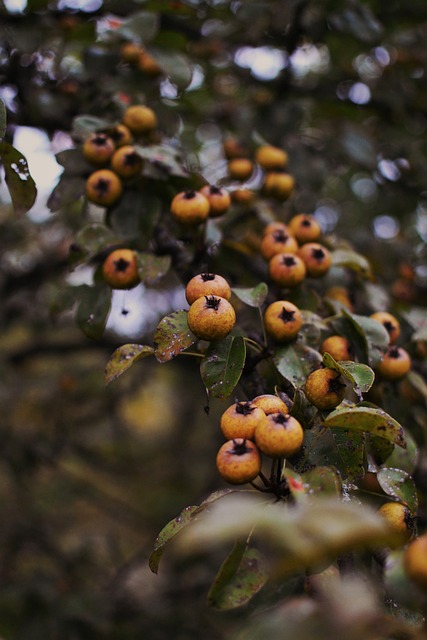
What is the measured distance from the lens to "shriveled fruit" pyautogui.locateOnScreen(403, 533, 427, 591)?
78 centimetres

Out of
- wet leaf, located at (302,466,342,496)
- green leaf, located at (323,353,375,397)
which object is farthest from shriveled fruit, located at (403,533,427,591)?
green leaf, located at (323,353,375,397)

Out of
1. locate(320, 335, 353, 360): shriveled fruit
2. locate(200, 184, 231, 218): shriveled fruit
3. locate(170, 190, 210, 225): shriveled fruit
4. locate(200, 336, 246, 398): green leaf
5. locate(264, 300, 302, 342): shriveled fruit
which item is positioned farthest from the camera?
locate(200, 184, 231, 218): shriveled fruit

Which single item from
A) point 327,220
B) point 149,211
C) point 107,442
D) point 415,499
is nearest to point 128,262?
point 149,211

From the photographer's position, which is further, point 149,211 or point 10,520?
point 10,520

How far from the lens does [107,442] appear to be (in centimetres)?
478

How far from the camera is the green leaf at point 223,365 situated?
1.36m

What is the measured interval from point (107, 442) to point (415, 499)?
378 centimetres

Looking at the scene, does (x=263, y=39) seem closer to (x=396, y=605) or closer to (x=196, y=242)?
(x=196, y=242)

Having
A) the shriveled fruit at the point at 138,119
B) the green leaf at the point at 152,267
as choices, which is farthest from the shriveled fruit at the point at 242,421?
the shriveled fruit at the point at 138,119

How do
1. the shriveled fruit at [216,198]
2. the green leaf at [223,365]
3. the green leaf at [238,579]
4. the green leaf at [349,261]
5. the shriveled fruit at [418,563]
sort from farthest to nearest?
1. the green leaf at [349,261]
2. the shriveled fruit at [216,198]
3. the green leaf at [223,365]
4. the green leaf at [238,579]
5. the shriveled fruit at [418,563]

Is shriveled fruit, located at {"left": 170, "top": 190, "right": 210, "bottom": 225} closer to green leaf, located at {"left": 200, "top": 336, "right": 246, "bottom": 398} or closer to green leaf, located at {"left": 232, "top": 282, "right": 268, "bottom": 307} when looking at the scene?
green leaf, located at {"left": 232, "top": 282, "right": 268, "bottom": 307}

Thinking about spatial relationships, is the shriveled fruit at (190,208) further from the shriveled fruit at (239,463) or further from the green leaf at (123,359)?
the shriveled fruit at (239,463)

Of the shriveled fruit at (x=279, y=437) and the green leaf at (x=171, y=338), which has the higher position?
the shriveled fruit at (x=279, y=437)

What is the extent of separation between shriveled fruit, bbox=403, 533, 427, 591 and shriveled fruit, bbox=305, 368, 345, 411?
497mm
